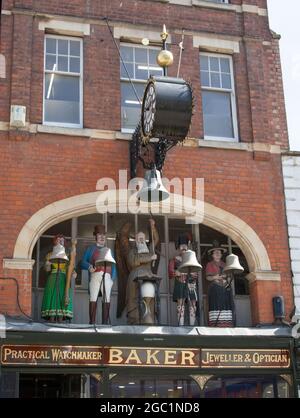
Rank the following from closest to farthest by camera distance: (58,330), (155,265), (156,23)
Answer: (58,330)
(155,265)
(156,23)

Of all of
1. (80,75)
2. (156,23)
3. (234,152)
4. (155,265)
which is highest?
(156,23)

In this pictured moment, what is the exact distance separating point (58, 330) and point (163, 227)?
10.8ft

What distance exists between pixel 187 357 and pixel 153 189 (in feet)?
9.23

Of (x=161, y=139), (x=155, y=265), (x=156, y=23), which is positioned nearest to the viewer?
(x=161, y=139)

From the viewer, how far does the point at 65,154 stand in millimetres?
13484

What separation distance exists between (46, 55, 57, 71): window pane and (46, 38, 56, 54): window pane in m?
0.11

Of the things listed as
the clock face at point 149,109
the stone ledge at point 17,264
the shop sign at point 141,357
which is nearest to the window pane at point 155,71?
the clock face at point 149,109

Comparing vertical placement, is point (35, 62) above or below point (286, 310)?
above

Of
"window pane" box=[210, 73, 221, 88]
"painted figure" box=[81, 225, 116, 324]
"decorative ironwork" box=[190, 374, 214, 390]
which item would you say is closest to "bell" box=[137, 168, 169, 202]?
"painted figure" box=[81, 225, 116, 324]

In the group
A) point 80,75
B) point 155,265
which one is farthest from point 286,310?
point 80,75

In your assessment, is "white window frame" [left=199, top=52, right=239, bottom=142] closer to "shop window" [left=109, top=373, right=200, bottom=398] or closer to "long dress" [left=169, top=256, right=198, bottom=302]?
"long dress" [left=169, top=256, right=198, bottom=302]

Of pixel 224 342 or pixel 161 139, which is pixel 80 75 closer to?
pixel 161 139

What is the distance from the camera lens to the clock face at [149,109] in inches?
478

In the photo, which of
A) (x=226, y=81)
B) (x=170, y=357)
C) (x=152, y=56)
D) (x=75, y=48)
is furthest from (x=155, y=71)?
(x=170, y=357)
